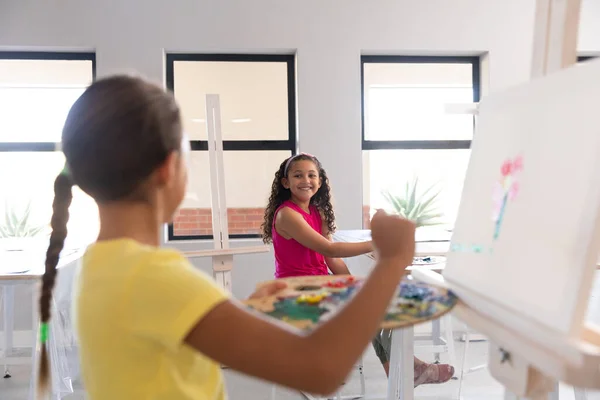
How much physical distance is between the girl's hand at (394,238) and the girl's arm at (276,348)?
0.17 meters

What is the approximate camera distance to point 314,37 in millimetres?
3957

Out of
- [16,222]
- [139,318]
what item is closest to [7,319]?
[16,222]

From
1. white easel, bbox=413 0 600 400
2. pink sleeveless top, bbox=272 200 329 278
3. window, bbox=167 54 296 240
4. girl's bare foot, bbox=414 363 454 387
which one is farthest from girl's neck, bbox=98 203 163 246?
window, bbox=167 54 296 240

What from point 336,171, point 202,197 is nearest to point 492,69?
point 336,171

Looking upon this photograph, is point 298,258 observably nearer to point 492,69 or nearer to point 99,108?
point 99,108

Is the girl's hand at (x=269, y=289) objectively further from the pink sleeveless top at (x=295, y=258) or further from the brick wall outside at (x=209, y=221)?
the brick wall outside at (x=209, y=221)

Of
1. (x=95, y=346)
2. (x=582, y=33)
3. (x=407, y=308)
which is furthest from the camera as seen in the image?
(x=582, y=33)

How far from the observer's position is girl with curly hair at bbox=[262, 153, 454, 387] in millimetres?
2293

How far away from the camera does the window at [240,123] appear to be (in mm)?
4141

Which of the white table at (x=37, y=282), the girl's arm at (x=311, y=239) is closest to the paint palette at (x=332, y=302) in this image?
the girl's arm at (x=311, y=239)

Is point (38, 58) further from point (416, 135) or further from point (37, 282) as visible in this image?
point (416, 135)

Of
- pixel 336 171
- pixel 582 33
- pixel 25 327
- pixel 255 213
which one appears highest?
pixel 582 33

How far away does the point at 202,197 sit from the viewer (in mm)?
4207

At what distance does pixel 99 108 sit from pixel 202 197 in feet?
11.5
